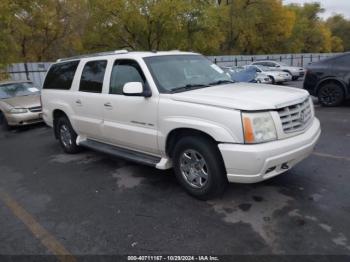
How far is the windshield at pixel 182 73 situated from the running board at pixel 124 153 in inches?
39.2

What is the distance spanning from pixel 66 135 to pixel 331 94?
7541 millimetres

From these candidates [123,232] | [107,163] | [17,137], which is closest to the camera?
[123,232]

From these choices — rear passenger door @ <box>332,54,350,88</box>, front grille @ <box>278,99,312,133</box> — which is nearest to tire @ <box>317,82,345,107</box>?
rear passenger door @ <box>332,54,350,88</box>

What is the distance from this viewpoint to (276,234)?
123 inches

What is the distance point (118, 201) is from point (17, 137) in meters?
6.07

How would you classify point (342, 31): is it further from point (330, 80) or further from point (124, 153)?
point (124, 153)

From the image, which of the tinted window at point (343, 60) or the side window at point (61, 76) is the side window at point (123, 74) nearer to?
the side window at point (61, 76)

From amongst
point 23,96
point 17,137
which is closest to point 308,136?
point 17,137

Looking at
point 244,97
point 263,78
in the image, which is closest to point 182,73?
point 244,97

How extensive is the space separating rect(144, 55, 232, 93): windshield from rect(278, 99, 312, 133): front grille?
1253mm

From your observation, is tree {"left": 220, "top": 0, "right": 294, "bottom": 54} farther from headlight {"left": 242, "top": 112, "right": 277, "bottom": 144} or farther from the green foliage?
headlight {"left": 242, "top": 112, "right": 277, "bottom": 144}

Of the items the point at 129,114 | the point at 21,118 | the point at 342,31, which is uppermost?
the point at 342,31

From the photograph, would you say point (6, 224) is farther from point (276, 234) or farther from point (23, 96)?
point (23, 96)

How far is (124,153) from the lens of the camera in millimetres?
4805
